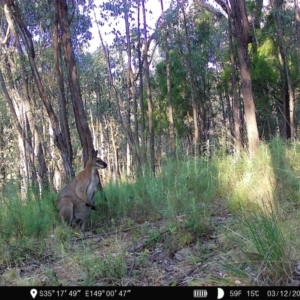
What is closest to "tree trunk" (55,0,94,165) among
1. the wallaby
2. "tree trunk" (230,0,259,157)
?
the wallaby

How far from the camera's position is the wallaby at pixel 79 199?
7332 millimetres

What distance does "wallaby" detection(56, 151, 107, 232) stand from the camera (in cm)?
733

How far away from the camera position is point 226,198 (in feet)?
24.8

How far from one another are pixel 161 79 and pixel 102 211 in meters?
21.3

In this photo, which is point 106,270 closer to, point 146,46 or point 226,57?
point 146,46

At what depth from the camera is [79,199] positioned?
7.58 metres

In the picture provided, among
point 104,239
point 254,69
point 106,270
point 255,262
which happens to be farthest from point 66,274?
point 254,69

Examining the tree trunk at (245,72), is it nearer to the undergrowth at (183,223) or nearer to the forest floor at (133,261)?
the undergrowth at (183,223)
